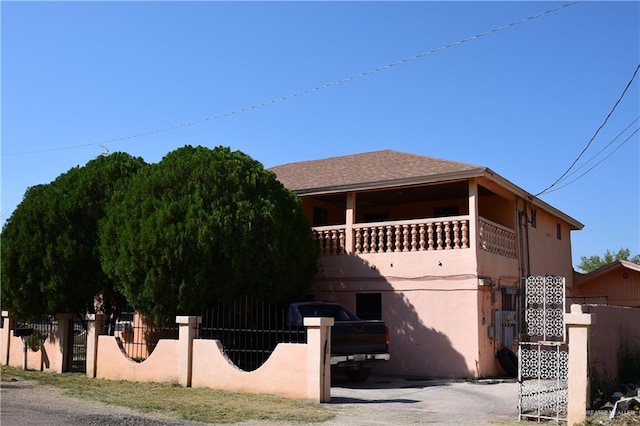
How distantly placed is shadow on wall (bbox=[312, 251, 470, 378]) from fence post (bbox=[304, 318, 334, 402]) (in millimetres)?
5536

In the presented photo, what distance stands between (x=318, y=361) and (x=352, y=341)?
2473mm

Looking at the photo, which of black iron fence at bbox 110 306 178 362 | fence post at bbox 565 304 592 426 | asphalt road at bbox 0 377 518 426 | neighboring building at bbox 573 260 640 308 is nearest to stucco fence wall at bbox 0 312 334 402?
black iron fence at bbox 110 306 178 362

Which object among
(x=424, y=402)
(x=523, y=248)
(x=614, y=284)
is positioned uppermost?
(x=523, y=248)

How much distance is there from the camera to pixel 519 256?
20.4 metres

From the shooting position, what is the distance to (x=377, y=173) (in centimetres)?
1978

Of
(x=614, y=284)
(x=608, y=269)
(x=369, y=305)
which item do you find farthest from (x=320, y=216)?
(x=614, y=284)

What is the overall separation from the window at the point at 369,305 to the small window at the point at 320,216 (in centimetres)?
415

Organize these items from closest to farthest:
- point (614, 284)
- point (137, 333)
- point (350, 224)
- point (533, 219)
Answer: point (350, 224) → point (137, 333) → point (533, 219) → point (614, 284)

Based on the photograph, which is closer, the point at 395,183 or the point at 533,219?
the point at 395,183

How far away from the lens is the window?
18609 millimetres

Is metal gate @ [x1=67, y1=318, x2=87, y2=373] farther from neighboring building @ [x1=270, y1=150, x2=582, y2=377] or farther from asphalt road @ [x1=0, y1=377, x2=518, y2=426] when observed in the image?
neighboring building @ [x1=270, y1=150, x2=582, y2=377]

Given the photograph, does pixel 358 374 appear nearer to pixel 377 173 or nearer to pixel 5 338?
pixel 377 173

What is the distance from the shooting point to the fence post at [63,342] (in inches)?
703

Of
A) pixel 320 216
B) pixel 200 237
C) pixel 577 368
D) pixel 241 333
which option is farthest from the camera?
pixel 320 216
